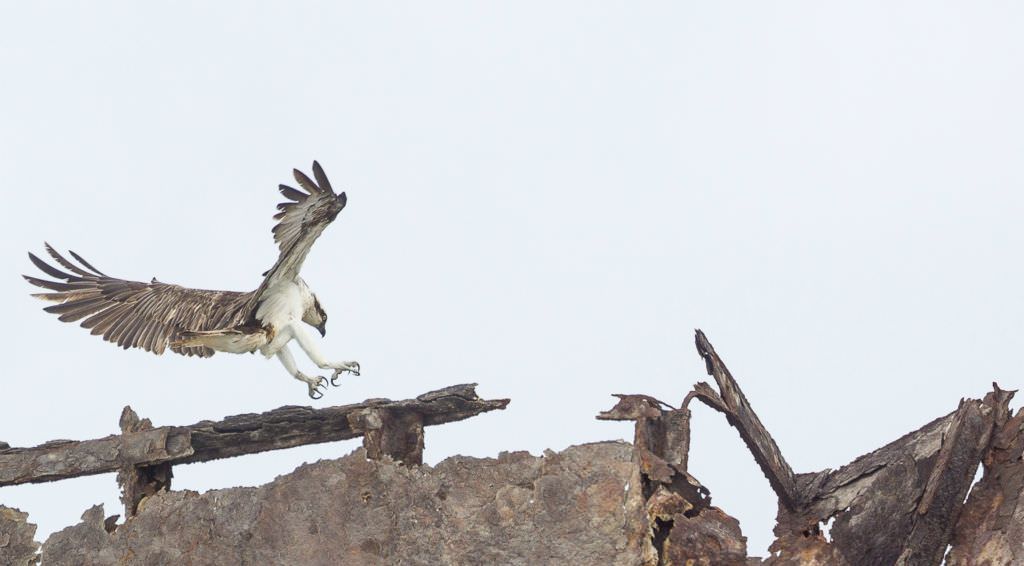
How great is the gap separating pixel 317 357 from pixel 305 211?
988mm

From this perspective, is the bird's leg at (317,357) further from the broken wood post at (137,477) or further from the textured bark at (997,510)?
the textured bark at (997,510)

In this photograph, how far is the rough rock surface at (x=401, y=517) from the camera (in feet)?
20.6

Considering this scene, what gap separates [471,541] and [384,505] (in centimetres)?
56

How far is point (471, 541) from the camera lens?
654 cm

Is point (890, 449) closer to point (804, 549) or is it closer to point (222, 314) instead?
point (804, 549)

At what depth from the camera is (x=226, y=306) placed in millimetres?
8484

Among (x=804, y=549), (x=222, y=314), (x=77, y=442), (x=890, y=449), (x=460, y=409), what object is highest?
(x=222, y=314)

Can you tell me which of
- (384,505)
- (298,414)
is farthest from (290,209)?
(384,505)

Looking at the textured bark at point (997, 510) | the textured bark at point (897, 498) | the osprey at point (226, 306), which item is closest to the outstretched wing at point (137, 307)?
the osprey at point (226, 306)

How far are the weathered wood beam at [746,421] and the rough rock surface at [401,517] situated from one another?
732mm

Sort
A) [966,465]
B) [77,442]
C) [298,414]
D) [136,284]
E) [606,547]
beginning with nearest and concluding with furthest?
[606,547] → [966,465] → [298,414] → [77,442] → [136,284]

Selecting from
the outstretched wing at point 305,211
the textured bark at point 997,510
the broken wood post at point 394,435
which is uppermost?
the outstretched wing at point 305,211

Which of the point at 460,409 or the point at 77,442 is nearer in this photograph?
the point at 460,409

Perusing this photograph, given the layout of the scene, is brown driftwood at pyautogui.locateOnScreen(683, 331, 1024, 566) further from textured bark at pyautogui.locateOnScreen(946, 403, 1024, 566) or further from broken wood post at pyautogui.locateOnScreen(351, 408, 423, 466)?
broken wood post at pyautogui.locateOnScreen(351, 408, 423, 466)
